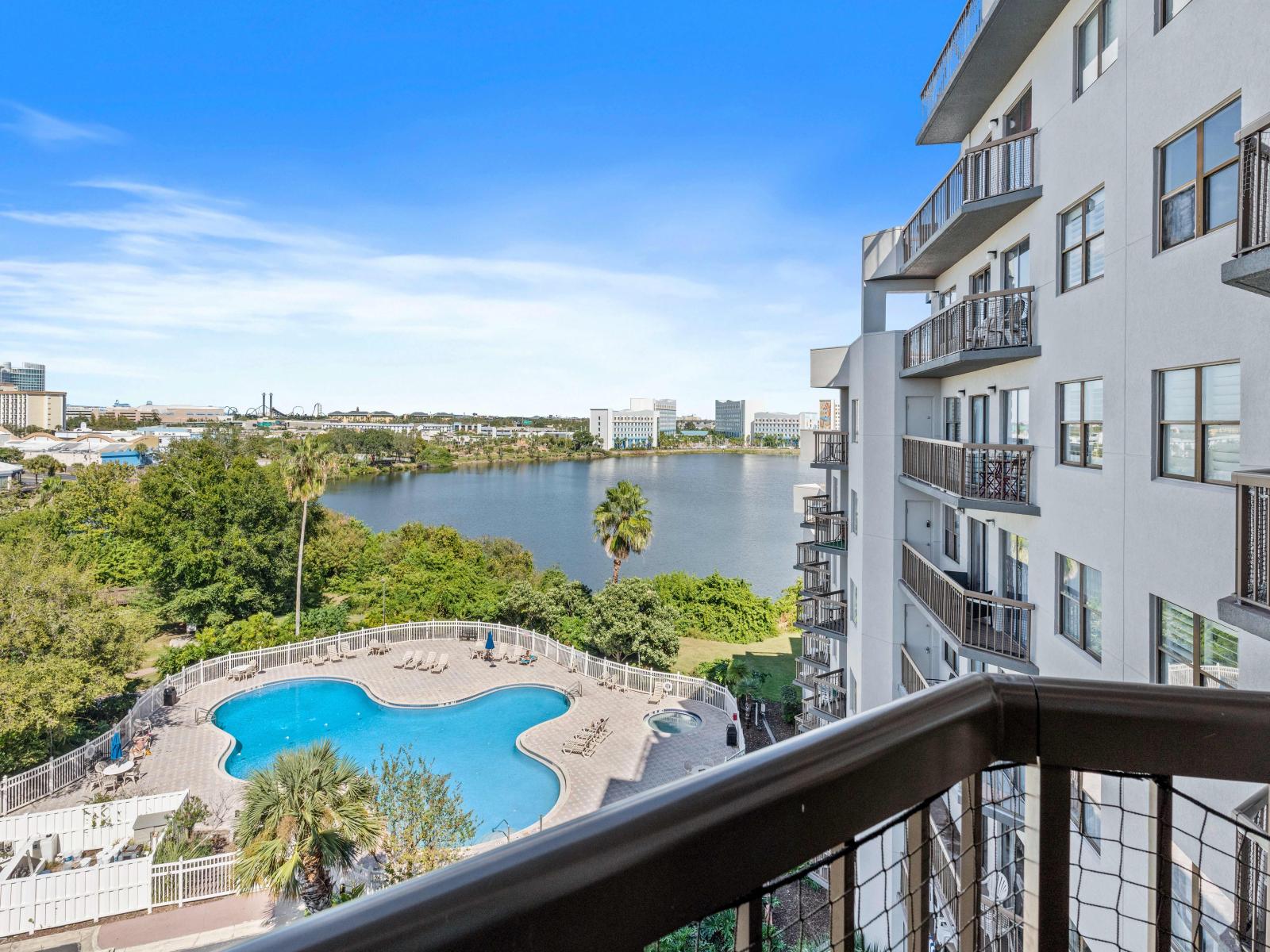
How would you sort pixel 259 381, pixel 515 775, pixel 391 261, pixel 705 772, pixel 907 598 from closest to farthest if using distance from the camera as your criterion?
pixel 705 772, pixel 907 598, pixel 515 775, pixel 391 261, pixel 259 381

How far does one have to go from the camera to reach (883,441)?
38.7 ft

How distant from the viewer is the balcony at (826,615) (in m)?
14.4

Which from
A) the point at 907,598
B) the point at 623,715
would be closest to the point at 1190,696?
the point at 907,598

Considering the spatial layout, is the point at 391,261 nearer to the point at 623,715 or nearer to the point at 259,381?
the point at 623,715

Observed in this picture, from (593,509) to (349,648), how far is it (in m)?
30.4

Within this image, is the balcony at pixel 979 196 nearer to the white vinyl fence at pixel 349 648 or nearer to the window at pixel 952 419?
the window at pixel 952 419

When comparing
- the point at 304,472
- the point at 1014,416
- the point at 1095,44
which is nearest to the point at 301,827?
the point at 1014,416

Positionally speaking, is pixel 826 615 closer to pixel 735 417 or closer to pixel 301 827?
pixel 301 827

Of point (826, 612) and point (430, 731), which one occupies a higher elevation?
point (826, 612)

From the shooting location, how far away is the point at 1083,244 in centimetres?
667

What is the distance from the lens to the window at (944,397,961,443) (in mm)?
10719

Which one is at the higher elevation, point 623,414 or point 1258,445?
point 623,414

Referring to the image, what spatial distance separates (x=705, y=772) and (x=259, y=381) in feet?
603

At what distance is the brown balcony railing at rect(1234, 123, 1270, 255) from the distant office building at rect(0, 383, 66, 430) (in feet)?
514
